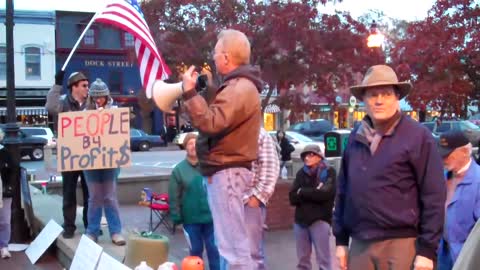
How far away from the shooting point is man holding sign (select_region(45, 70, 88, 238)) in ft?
22.4

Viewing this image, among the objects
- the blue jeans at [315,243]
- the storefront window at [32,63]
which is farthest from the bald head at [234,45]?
the storefront window at [32,63]

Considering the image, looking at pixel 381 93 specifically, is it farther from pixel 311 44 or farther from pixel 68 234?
pixel 311 44

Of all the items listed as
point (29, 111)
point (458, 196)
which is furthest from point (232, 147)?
point (29, 111)

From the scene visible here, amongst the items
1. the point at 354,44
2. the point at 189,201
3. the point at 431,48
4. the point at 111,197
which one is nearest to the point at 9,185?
the point at 111,197

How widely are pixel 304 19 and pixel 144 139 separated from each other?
28056 mm

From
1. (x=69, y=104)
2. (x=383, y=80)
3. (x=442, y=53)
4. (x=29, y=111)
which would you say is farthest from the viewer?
(x=29, y=111)

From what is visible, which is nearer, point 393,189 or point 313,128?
point 393,189

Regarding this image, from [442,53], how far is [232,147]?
39.8 ft

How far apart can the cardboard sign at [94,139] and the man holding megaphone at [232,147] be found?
108 inches

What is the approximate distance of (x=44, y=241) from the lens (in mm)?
7188

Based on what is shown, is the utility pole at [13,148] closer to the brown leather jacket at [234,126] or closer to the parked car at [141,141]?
the brown leather jacket at [234,126]

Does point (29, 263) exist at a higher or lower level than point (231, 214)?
lower

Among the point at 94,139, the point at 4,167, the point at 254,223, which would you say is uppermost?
the point at 94,139

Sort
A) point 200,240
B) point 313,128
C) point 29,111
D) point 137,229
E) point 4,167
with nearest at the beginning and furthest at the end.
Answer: point 200,240
point 4,167
point 137,229
point 313,128
point 29,111
